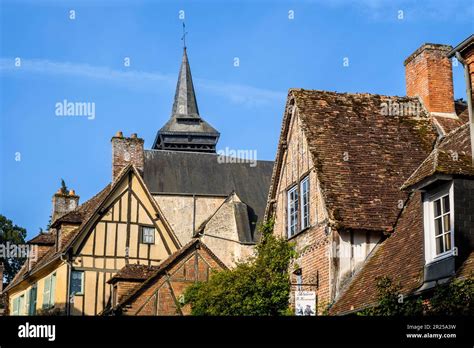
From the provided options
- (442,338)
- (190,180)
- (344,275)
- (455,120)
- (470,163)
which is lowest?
(442,338)

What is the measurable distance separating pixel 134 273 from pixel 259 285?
832cm

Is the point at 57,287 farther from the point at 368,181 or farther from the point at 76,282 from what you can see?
the point at 368,181

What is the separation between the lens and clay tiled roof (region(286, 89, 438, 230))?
53.9ft

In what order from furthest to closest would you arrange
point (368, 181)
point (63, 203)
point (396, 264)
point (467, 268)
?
point (63, 203), point (368, 181), point (396, 264), point (467, 268)

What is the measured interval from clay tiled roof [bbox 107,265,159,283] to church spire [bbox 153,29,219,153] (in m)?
37.9

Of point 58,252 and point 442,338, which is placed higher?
point 58,252

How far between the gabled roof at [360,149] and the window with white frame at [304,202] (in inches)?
33.0

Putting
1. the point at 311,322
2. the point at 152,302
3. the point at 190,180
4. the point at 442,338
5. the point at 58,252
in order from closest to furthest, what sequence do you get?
the point at 311,322 → the point at 442,338 → the point at 152,302 → the point at 58,252 → the point at 190,180

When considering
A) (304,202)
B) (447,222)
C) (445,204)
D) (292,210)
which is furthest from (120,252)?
(447,222)

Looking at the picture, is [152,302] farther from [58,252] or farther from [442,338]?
[442,338]

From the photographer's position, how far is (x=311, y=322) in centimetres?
791

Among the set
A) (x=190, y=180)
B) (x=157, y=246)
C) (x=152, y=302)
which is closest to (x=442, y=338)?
(x=152, y=302)

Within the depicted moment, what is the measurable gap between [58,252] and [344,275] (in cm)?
1513

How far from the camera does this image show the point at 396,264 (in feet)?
47.9
